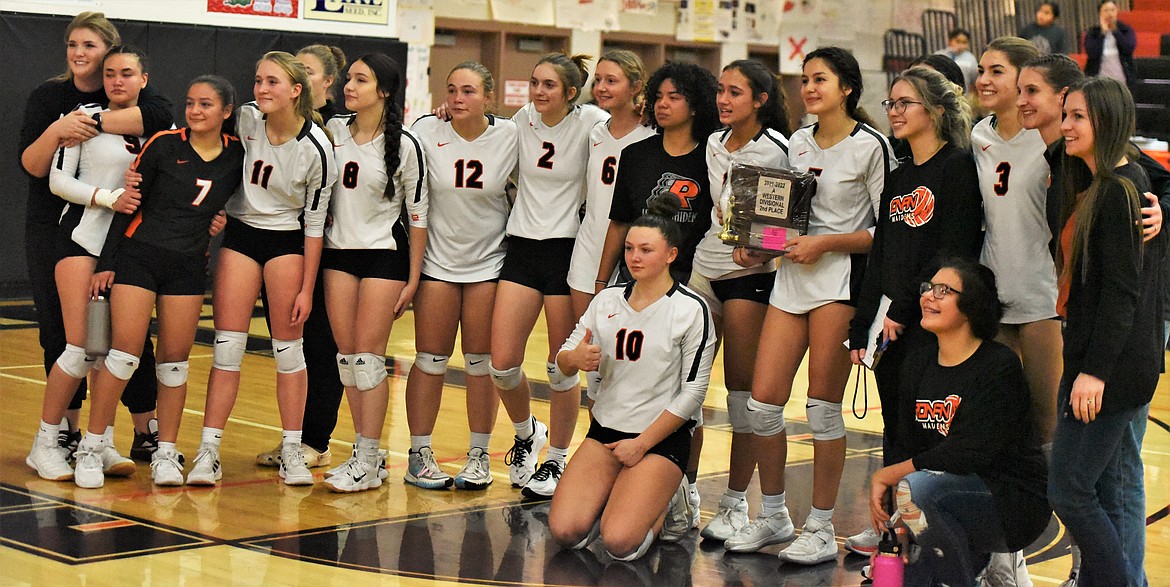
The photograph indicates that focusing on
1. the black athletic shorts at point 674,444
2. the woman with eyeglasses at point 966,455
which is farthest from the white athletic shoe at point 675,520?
the woman with eyeglasses at point 966,455

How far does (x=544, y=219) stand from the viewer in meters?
5.60

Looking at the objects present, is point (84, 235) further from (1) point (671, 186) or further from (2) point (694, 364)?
(2) point (694, 364)

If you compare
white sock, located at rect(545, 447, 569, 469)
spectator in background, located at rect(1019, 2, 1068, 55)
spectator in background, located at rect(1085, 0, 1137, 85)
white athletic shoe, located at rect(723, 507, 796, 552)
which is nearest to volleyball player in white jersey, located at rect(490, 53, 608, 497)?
white sock, located at rect(545, 447, 569, 469)

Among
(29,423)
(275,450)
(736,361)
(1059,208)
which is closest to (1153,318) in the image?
(1059,208)

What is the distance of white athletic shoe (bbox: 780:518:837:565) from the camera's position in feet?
15.7

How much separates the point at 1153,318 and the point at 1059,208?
478mm

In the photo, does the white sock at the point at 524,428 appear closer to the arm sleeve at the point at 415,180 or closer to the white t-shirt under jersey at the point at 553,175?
the white t-shirt under jersey at the point at 553,175

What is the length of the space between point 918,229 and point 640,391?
1139 mm

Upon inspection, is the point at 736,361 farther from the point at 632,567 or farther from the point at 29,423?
the point at 29,423

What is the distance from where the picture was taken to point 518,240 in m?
5.64

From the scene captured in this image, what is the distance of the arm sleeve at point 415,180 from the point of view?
5.55 metres

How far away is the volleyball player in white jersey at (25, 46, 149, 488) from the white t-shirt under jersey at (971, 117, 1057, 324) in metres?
3.26

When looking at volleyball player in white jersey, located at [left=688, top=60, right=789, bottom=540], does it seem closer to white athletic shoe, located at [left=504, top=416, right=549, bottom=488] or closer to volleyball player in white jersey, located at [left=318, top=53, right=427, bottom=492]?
white athletic shoe, located at [left=504, top=416, right=549, bottom=488]

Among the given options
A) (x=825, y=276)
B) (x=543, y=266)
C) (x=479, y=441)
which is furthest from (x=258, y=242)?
(x=825, y=276)
